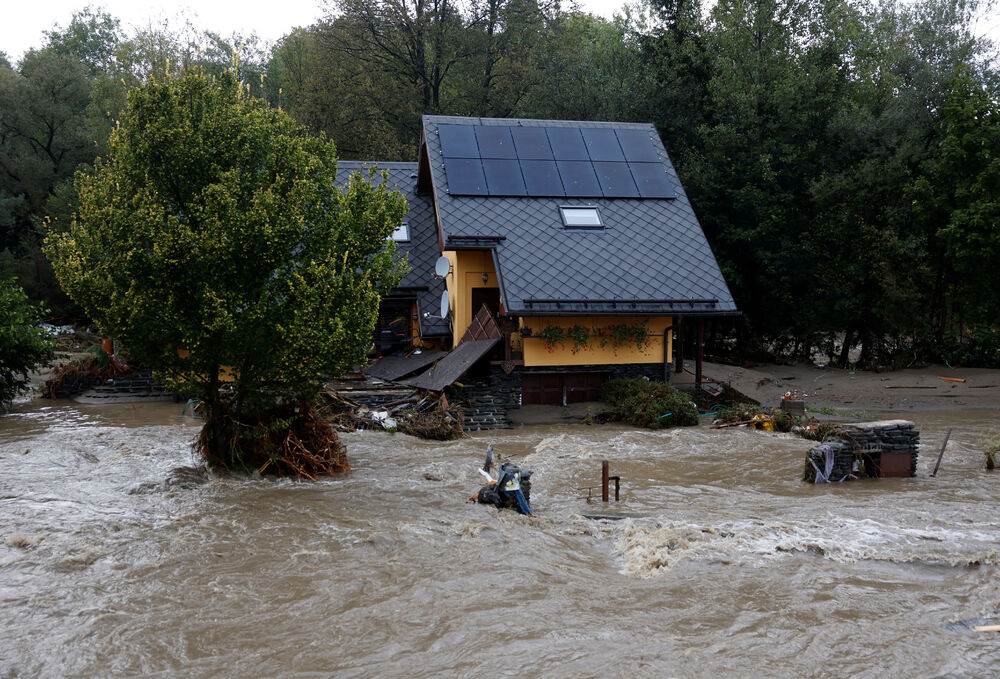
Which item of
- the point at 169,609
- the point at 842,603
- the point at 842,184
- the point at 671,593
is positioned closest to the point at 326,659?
the point at 169,609

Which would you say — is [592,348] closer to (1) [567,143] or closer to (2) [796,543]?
(1) [567,143]

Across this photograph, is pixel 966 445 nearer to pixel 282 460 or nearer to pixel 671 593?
pixel 671 593

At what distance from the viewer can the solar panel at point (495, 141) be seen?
23.3 m

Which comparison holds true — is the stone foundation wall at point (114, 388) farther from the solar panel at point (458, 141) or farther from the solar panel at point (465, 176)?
the solar panel at point (458, 141)

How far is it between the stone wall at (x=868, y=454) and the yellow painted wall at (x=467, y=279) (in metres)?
10.6

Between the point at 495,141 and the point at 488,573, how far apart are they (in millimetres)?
16446

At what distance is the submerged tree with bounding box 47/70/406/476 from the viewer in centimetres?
1222

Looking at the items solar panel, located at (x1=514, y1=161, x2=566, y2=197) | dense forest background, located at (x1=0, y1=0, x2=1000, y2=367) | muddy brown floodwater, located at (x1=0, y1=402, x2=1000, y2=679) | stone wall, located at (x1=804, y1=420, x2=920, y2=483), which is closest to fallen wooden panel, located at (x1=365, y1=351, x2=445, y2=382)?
solar panel, located at (x1=514, y1=161, x2=566, y2=197)

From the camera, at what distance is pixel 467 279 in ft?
72.8

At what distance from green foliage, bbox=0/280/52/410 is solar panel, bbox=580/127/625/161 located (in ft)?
51.5

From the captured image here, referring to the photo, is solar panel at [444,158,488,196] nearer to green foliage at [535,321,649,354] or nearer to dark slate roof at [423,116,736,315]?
dark slate roof at [423,116,736,315]

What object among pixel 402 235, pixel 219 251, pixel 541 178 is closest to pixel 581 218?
pixel 541 178

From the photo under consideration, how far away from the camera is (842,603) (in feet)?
28.6

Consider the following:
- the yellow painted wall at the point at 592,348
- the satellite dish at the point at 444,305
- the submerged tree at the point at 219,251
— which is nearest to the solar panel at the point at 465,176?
the satellite dish at the point at 444,305
